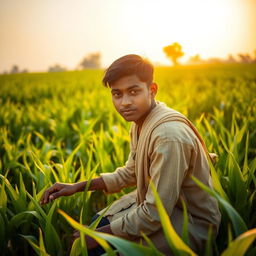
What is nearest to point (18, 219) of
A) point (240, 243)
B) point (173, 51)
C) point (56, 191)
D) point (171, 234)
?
point (56, 191)

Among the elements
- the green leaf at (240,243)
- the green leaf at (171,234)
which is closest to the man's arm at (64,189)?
the green leaf at (171,234)

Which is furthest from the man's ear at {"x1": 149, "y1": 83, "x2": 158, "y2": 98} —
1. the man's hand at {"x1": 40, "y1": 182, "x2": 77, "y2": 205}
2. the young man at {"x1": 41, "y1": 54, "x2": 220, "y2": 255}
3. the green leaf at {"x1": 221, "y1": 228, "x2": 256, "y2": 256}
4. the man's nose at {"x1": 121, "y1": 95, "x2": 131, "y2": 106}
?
the green leaf at {"x1": 221, "y1": 228, "x2": 256, "y2": 256}

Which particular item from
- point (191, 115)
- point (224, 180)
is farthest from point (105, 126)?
point (224, 180)

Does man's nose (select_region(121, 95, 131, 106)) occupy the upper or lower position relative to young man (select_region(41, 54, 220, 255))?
upper

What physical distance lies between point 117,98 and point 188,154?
14.5 inches

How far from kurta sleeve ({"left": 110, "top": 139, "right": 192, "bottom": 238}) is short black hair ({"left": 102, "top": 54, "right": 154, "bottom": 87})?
1.02ft

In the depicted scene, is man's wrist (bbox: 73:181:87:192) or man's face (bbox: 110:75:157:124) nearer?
man's face (bbox: 110:75:157:124)

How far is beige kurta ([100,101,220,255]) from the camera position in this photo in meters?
0.97

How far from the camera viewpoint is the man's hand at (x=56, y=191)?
128cm

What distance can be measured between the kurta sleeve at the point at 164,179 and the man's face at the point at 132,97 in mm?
212

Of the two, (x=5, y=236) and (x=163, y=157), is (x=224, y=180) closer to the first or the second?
(x=163, y=157)

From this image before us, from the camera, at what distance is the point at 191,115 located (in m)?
3.27

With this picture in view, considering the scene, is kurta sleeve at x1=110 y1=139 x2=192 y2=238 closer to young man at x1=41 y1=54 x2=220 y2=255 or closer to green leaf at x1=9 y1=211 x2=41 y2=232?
young man at x1=41 y1=54 x2=220 y2=255

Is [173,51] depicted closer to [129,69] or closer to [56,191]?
[129,69]
